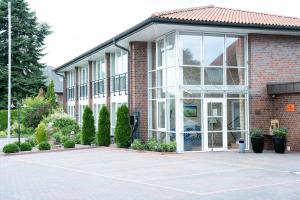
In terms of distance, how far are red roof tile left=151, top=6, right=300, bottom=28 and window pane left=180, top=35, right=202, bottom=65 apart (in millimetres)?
921

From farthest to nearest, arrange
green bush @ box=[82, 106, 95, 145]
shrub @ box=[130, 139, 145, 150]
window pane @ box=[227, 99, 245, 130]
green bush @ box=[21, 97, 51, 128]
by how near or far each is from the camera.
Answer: green bush @ box=[21, 97, 51, 128] → green bush @ box=[82, 106, 95, 145] → shrub @ box=[130, 139, 145, 150] → window pane @ box=[227, 99, 245, 130]

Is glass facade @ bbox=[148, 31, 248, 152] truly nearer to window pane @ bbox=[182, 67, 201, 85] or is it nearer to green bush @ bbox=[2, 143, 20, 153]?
window pane @ bbox=[182, 67, 201, 85]

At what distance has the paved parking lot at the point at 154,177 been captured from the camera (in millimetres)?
10008

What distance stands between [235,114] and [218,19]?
4.06 metres

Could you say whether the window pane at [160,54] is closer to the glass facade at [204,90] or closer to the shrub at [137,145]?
the glass facade at [204,90]

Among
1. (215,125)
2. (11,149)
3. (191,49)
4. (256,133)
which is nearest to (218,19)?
(191,49)

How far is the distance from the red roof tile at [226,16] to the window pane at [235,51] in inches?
35.9

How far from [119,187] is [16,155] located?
11987 millimetres

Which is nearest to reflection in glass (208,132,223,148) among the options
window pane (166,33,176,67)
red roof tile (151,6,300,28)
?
window pane (166,33,176,67)

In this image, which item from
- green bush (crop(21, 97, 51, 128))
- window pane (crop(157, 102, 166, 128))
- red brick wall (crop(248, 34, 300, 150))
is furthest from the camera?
green bush (crop(21, 97, 51, 128))

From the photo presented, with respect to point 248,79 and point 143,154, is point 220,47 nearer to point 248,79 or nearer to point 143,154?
point 248,79

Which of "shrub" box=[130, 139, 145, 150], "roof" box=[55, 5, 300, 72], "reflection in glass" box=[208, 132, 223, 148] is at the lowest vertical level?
"shrub" box=[130, 139, 145, 150]

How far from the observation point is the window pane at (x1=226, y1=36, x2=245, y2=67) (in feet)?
66.1

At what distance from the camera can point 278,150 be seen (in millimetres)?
18922
